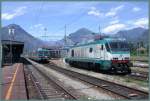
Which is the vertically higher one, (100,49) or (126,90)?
(100,49)

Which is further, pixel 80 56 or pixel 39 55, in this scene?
pixel 39 55

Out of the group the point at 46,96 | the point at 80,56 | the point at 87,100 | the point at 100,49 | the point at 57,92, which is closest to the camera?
the point at 87,100

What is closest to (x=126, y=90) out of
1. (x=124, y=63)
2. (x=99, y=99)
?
(x=99, y=99)

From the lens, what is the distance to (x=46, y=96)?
18203mm

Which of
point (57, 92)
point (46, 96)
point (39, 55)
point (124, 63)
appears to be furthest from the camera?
point (39, 55)

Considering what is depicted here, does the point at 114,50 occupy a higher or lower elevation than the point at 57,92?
higher

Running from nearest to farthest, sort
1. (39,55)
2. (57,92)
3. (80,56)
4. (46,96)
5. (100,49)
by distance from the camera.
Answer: (46,96)
(57,92)
(100,49)
(80,56)
(39,55)

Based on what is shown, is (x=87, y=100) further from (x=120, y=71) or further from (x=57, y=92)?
(x=120, y=71)

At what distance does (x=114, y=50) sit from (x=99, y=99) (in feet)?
46.1

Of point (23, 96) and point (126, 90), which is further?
point (126, 90)

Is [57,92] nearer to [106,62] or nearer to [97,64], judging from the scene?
[106,62]

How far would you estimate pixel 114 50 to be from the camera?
98.6 feet

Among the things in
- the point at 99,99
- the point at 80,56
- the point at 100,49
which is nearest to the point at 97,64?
the point at 100,49

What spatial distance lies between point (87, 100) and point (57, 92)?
3968mm
